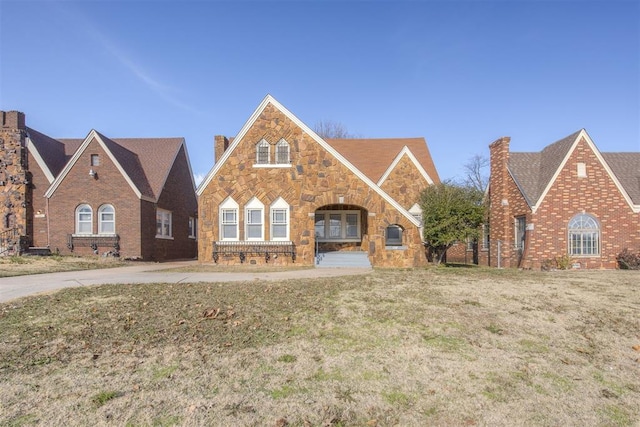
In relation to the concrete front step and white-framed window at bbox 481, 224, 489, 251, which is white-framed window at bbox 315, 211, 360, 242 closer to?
the concrete front step

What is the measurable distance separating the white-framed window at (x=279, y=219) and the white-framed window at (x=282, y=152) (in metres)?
1.73

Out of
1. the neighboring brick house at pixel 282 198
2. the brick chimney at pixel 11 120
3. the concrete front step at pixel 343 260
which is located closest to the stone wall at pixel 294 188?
the neighboring brick house at pixel 282 198

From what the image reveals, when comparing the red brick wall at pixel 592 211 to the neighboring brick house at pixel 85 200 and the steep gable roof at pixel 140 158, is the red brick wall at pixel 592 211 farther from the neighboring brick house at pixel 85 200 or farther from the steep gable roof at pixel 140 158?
the steep gable roof at pixel 140 158

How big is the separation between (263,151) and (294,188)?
2.30 m

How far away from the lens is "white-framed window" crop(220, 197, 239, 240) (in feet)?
58.1

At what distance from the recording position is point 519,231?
20.7 metres

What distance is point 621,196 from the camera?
19391mm

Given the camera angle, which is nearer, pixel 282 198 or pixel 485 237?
pixel 282 198

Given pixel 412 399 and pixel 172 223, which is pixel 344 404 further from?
pixel 172 223

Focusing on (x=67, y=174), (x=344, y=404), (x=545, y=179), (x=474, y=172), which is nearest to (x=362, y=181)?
(x=545, y=179)

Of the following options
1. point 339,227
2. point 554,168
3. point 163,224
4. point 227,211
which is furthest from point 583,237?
point 163,224

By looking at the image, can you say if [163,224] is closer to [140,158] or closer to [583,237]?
[140,158]

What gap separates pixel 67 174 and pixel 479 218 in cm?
2113

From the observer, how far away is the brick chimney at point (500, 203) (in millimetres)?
21109
